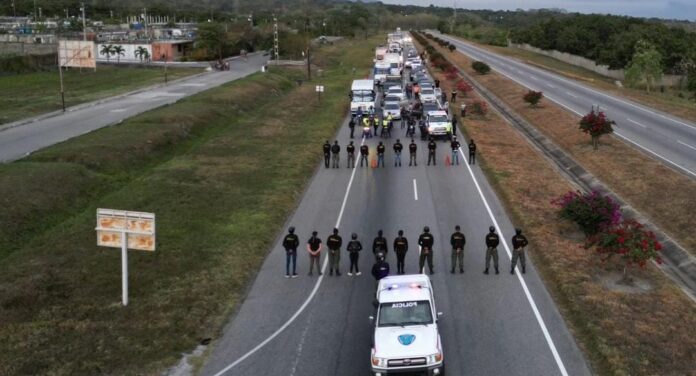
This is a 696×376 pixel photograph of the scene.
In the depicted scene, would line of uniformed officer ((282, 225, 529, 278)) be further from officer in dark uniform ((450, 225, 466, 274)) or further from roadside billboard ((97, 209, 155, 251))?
roadside billboard ((97, 209, 155, 251))

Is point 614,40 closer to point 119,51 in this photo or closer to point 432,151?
point 119,51

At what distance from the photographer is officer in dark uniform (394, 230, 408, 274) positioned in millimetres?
20188

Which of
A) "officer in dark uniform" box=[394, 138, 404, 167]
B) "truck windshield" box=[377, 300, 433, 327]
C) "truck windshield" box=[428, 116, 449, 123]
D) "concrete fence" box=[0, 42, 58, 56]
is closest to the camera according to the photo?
"truck windshield" box=[377, 300, 433, 327]

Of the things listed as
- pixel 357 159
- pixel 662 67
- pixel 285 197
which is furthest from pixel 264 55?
pixel 285 197

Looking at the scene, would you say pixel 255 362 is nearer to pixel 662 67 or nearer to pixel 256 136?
pixel 256 136

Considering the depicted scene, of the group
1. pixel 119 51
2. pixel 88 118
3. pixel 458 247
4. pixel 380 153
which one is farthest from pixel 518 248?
pixel 119 51

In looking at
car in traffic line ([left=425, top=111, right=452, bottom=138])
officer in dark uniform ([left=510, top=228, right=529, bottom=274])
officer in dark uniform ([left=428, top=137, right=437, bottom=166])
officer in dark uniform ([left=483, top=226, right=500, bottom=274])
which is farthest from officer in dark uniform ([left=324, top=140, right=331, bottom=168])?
officer in dark uniform ([left=510, top=228, right=529, bottom=274])

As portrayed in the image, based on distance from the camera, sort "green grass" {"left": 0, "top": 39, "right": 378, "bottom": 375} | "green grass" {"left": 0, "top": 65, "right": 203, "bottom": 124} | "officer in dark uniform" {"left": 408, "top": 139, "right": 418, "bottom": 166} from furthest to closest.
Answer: "green grass" {"left": 0, "top": 65, "right": 203, "bottom": 124} < "officer in dark uniform" {"left": 408, "top": 139, "right": 418, "bottom": 166} < "green grass" {"left": 0, "top": 39, "right": 378, "bottom": 375}

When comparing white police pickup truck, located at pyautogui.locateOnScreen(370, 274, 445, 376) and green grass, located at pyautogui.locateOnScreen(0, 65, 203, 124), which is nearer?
white police pickup truck, located at pyautogui.locateOnScreen(370, 274, 445, 376)

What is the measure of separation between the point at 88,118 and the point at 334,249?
126 feet

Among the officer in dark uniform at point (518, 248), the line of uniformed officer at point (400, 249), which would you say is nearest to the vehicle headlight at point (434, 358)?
the line of uniformed officer at point (400, 249)

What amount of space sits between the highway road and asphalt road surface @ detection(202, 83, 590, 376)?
1514 centimetres

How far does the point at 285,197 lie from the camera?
29.5m

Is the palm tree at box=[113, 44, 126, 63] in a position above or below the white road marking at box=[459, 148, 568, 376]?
above
